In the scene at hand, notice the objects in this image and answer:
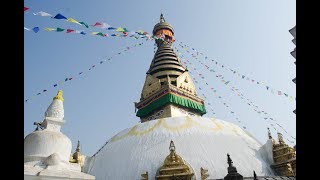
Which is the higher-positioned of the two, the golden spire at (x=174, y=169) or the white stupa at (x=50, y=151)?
the white stupa at (x=50, y=151)

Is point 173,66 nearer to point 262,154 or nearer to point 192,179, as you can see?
point 262,154

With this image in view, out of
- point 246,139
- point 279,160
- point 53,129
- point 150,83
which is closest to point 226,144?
point 246,139

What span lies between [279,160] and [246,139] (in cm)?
186

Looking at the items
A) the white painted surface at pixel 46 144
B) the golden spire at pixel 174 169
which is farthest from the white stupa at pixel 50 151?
the golden spire at pixel 174 169

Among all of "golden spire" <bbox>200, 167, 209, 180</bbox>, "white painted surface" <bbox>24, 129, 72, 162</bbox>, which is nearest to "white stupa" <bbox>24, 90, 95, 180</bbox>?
"white painted surface" <bbox>24, 129, 72, 162</bbox>

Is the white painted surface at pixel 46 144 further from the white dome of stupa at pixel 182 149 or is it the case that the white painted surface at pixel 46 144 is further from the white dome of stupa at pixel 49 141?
the white dome of stupa at pixel 182 149

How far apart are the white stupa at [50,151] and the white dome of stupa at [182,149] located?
435cm

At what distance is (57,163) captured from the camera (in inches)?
297

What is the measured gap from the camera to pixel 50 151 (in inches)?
317

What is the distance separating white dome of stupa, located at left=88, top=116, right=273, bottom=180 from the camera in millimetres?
11961

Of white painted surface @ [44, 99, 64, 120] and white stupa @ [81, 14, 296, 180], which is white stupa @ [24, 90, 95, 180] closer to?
white painted surface @ [44, 99, 64, 120]

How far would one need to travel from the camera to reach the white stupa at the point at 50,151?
7094 mm

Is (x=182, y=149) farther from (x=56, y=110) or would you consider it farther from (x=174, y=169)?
(x=56, y=110)
